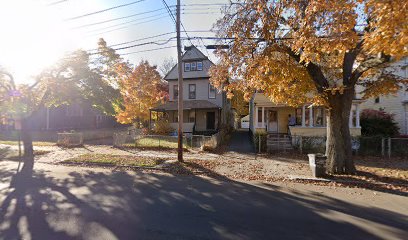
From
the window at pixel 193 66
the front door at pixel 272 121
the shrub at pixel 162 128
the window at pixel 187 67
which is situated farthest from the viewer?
the window at pixel 187 67

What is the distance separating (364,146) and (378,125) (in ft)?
17.8

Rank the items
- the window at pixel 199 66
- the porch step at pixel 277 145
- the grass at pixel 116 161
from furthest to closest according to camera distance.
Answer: the window at pixel 199 66 < the porch step at pixel 277 145 < the grass at pixel 116 161

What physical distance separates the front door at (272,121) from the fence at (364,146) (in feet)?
25.9

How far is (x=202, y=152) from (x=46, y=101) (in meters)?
10.5

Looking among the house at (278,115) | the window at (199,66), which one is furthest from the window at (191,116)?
the house at (278,115)

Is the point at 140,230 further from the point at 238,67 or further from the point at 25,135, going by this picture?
the point at 25,135

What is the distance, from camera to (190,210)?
18.1 feet

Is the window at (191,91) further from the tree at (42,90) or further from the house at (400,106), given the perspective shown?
the house at (400,106)

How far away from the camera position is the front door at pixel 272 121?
23.0 m

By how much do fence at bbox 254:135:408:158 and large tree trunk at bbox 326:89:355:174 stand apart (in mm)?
4970

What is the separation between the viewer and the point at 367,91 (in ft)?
30.2

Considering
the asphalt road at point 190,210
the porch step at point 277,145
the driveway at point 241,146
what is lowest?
the asphalt road at point 190,210

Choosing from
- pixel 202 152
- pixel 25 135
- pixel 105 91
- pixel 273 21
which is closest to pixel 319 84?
pixel 273 21

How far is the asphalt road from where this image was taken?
439 cm
